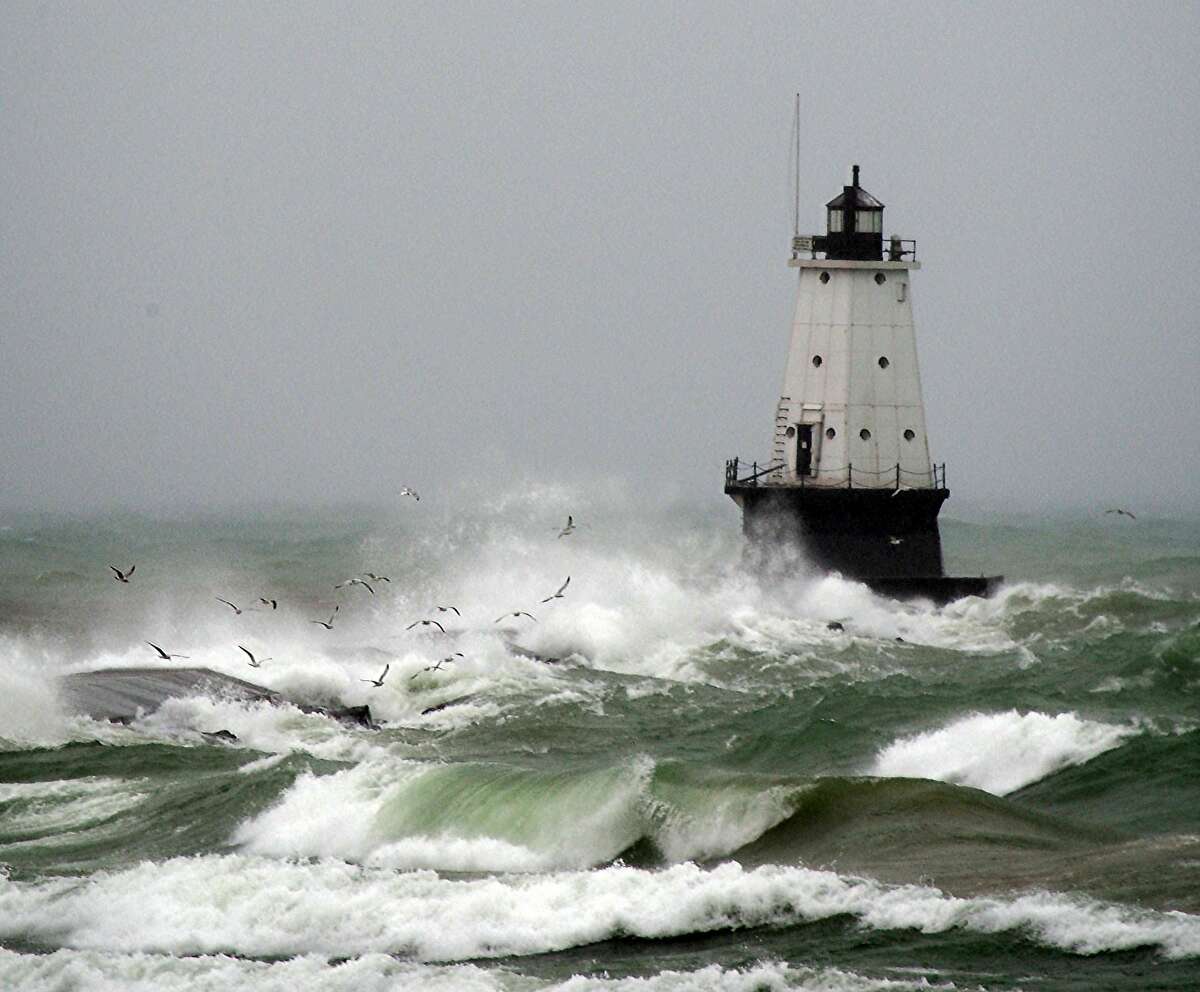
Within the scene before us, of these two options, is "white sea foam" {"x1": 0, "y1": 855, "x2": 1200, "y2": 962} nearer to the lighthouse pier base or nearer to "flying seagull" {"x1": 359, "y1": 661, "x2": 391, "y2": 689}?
"flying seagull" {"x1": 359, "y1": 661, "x2": 391, "y2": 689}

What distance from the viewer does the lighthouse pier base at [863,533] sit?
1719 inches

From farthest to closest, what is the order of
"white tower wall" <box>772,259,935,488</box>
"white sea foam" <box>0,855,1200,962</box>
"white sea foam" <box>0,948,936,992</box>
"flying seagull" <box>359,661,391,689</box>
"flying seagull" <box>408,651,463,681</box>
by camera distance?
1. "white tower wall" <box>772,259,935,488</box>
2. "flying seagull" <box>408,651,463,681</box>
3. "flying seagull" <box>359,661,391,689</box>
4. "white sea foam" <box>0,855,1200,962</box>
5. "white sea foam" <box>0,948,936,992</box>

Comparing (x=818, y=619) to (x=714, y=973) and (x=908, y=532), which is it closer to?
(x=908, y=532)

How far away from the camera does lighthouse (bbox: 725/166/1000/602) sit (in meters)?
43.8

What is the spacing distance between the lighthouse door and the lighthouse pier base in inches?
27.7

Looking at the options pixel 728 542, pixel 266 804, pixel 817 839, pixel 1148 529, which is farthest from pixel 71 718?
pixel 1148 529

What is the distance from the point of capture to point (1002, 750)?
77.7 feet

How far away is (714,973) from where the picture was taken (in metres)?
15.3

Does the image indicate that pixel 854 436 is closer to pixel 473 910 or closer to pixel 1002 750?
pixel 1002 750

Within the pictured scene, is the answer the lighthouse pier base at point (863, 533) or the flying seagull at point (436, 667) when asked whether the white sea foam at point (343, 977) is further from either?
the lighthouse pier base at point (863, 533)

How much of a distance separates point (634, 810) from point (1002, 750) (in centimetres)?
524

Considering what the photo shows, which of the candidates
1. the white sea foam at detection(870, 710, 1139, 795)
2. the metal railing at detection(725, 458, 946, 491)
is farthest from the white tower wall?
the white sea foam at detection(870, 710, 1139, 795)

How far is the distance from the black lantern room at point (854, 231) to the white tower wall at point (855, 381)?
16.2 inches

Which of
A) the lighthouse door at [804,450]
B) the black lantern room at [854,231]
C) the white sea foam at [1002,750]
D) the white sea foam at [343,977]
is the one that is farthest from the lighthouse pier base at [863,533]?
the white sea foam at [343,977]
